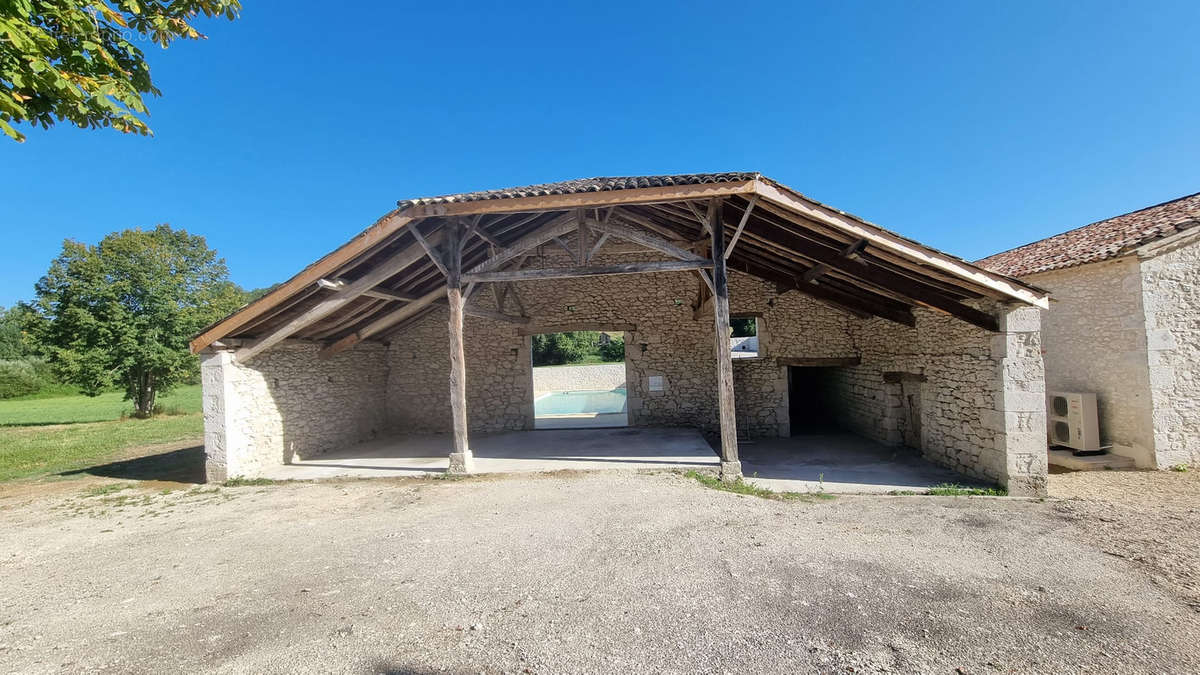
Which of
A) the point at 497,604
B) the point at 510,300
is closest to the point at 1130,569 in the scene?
the point at 497,604

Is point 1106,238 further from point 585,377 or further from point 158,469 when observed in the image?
point 585,377

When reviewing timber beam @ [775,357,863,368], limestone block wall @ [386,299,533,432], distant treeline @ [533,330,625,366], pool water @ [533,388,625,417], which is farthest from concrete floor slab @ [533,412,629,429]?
distant treeline @ [533,330,625,366]

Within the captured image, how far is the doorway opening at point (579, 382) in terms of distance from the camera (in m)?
12.0

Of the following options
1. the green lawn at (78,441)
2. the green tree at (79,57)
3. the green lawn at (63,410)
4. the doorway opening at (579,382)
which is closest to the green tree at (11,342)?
the green lawn at (63,410)

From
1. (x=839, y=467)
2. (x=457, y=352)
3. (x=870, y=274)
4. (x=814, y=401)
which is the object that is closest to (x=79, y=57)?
(x=457, y=352)

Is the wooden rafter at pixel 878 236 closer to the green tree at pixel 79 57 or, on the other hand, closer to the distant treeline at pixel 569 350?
the green tree at pixel 79 57

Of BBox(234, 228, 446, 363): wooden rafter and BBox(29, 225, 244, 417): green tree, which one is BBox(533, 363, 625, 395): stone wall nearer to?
BBox(29, 225, 244, 417): green tree

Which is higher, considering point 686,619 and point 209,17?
point 209,17

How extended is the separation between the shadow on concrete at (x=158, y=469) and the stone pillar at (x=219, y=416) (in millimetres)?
613

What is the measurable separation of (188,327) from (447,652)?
19.1 metres

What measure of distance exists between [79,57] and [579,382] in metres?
18.9

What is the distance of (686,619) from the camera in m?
2.65

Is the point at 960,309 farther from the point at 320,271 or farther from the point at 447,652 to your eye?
the point at 320,271

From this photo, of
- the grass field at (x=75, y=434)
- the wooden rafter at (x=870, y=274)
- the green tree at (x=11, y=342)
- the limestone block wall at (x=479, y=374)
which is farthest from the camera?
the green tree at (x=11, y=342)
